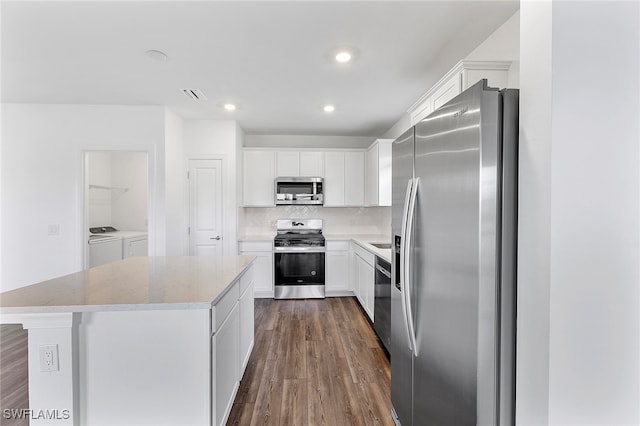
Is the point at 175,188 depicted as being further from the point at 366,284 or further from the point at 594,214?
the point at 594,214

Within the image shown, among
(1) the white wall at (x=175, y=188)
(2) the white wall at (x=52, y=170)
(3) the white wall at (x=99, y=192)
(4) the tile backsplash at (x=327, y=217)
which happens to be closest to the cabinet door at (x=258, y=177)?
(4) the tile backsplash at (x=327, y=217)

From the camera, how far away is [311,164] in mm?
4398

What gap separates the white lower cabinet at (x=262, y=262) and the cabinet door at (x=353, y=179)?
1426 millimetres

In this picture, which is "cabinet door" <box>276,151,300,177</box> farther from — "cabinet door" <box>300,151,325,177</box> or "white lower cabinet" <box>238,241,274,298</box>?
"white lower cabinet" <box>238,241,274,298</box>

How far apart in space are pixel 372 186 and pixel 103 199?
186 inches

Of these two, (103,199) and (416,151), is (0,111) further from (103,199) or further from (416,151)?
(416,151)

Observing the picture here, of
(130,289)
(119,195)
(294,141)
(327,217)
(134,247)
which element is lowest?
(134,247)

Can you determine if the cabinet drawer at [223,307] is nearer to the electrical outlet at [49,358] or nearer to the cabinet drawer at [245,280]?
the cabinet drawer at [245,280]

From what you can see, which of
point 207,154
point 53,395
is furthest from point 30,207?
point 53,395

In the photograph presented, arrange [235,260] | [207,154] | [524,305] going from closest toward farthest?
[524,305] < [235,260] < [207,154]

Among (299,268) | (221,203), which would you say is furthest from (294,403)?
(221,203)

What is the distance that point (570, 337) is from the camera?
0.83 m

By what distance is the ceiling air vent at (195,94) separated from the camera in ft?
9.51

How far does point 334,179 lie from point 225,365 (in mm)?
3230
